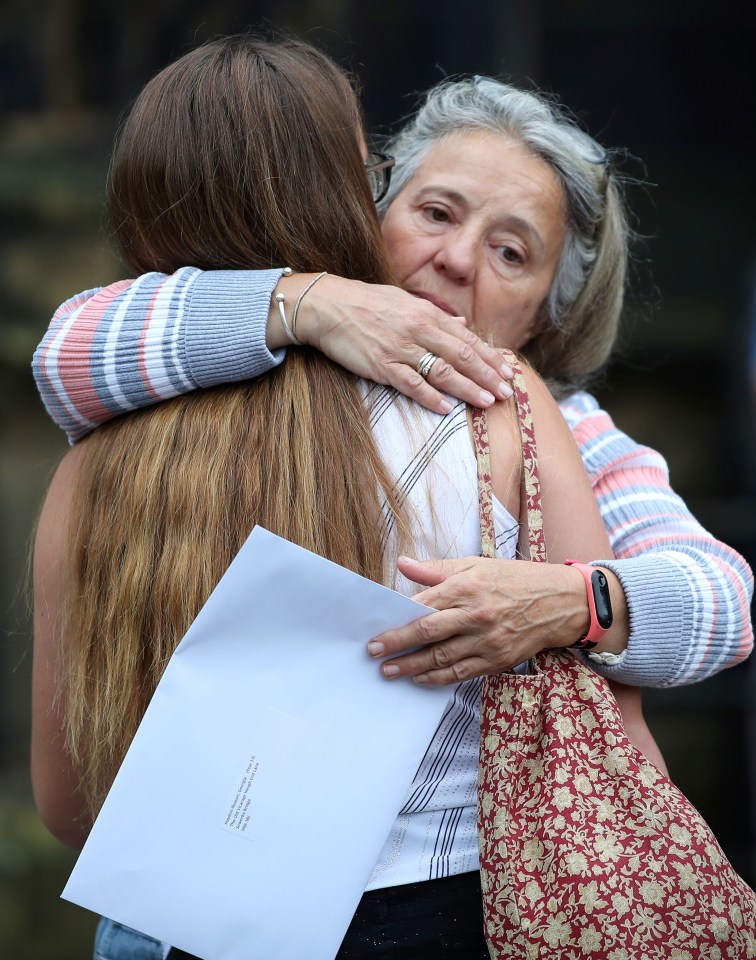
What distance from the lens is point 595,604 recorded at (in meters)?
1.39

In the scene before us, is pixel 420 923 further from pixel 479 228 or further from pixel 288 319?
pixel 479 228

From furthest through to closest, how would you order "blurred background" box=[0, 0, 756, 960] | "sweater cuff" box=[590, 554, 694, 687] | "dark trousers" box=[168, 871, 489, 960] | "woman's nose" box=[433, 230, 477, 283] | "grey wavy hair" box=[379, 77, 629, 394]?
1. "blurred background" box=[0, 0, 756, 960]
2. "grey wavy hair" box=[379, 77, 629, 394]
3. "woman's nose" box=[433, 230, 477, 283]
4. "sweater cuff" box=[590, 554, 694, 687]
5. "dark trousers" box=[168, 871, 489, 960]

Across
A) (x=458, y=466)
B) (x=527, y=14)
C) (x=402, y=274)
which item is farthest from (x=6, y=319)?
(x=458, y=466)

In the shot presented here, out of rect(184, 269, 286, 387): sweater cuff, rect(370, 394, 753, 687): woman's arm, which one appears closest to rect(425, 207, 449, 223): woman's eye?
rect(370, 394, 753, 687): woman's arm

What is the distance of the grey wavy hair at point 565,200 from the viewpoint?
81.5 inches

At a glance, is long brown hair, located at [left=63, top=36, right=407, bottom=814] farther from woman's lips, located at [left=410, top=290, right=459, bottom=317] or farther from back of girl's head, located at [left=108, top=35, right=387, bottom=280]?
woman's lips, located at [left=410, top=290, right=459, bottom=317]

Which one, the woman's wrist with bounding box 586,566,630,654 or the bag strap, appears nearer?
the bag strap

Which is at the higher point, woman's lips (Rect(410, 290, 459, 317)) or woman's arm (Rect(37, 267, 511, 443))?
woman's arm (Rect(37, 267, 511, 443))

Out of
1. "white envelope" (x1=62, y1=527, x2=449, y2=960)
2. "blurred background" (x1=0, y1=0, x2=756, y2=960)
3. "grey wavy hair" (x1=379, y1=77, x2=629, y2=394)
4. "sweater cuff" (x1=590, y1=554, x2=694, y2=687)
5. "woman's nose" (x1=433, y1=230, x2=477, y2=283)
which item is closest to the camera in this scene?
"white envelope" (x1=62, y1=527, x2=449, y2=960)

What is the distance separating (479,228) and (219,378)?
79 centimetres

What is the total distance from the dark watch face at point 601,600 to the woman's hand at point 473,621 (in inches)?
2.5

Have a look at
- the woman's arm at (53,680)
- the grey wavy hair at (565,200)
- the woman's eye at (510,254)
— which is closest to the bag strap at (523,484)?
the woman's arm at (53,680)

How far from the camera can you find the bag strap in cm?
131

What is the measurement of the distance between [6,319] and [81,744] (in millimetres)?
3168
